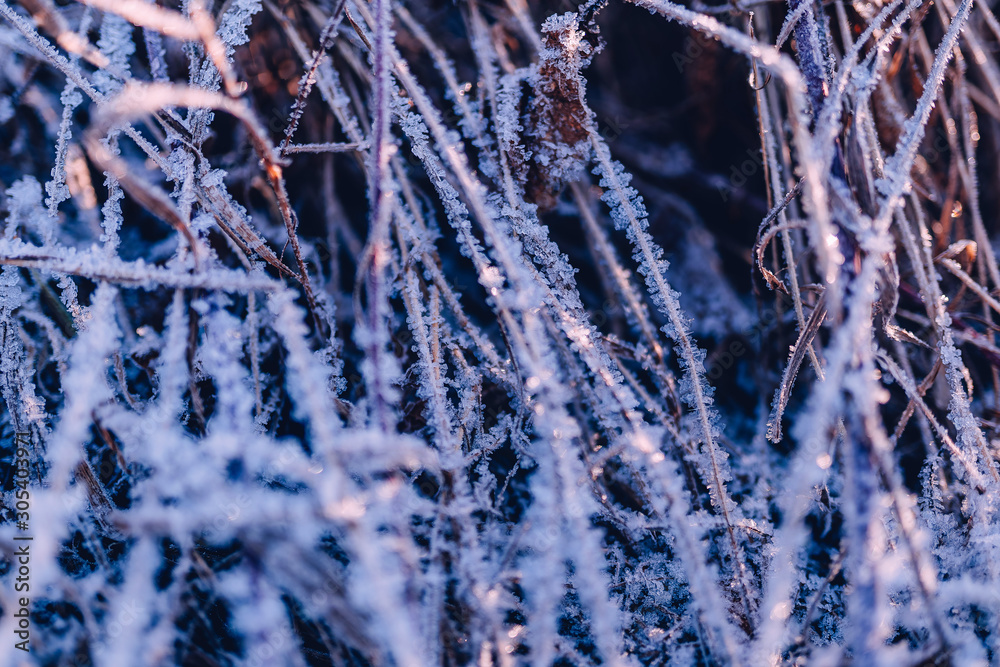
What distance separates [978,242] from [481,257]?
0.76 meters

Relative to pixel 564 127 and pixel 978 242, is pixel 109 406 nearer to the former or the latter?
pixel 564 127

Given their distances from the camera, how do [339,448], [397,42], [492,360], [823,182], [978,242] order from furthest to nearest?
[397,42], [978,242], [492,360], [823,182], [339,448]

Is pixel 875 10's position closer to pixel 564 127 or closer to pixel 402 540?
pixel 564 127

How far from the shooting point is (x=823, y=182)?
1.96 feet

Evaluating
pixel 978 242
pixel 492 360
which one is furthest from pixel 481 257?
pixel 978 242

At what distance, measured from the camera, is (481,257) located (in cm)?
69

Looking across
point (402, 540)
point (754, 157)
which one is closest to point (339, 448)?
point (402, 540)

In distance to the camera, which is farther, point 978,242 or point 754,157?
point 754,157

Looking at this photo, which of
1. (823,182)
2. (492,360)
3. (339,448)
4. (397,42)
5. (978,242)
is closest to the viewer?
(339,448)

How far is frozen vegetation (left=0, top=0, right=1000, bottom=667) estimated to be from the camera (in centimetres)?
50

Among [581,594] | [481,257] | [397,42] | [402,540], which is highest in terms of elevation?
[397,42]

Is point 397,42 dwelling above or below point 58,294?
above

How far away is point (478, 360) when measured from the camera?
30.8 inches

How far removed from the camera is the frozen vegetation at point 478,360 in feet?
1.65
